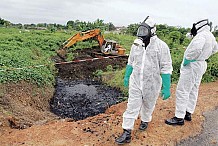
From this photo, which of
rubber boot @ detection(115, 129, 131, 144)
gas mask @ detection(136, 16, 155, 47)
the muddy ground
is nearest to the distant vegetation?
the muddy ground

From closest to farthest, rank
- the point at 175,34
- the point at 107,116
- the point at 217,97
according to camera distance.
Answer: the point at 107,116 → the point at 217,97 → the point at 175,34

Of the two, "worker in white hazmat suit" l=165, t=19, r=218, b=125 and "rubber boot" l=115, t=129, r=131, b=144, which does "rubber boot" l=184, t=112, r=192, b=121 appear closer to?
"worker in white hazmat suit" l=165, t=19, r=218, b=125

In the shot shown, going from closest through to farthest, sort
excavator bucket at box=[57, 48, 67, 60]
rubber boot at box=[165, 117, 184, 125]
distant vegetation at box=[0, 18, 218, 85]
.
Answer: rubber boot at box=[165, 117, 184, 125]
distant vegetation at box=[0, 18, 218, 85]
excavator bucket at box=[57, 48, 67, 60]

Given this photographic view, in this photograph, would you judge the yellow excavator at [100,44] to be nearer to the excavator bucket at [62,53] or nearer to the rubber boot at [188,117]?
the excavator bucket at [62,53]

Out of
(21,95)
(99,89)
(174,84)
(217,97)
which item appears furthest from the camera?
(99,89)

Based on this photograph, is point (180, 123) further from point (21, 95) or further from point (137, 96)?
point (21, 95)

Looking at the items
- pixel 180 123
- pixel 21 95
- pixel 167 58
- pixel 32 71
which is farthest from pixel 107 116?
pixel 32 71

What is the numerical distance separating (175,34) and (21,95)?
9.53 metres

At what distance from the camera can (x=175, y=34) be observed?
47.9 feet

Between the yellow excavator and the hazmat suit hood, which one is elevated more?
the hazmat suit hood

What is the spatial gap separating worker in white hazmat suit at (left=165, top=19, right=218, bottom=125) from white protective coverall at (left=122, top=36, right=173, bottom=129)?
571 mm

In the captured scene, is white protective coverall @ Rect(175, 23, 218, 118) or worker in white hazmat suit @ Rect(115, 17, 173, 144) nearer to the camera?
worker in white hazmat suit @ Rect(115, 17, 173, 144)

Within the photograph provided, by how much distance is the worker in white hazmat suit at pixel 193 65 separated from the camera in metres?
4.50

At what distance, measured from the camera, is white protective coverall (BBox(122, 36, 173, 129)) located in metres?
4.11
